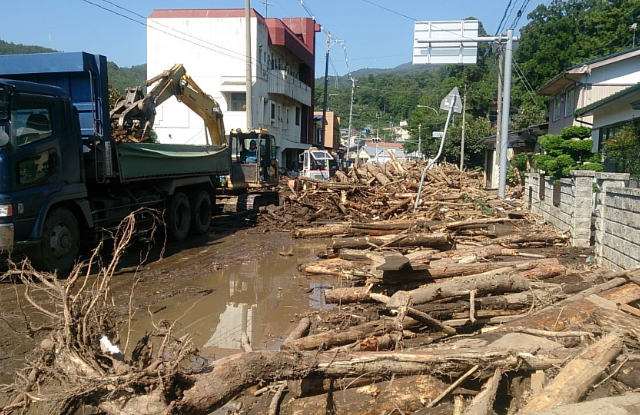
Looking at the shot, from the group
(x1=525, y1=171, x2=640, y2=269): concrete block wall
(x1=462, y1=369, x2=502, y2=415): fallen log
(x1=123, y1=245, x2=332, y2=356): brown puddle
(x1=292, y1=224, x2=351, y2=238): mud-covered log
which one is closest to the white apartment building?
(x1=292, y1=224, x2=351, y2=238): mud-covered log

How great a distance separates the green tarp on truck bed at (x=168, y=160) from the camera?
36.1ft

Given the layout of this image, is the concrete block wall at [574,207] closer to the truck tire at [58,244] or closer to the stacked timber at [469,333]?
the stacked timber at [469,333]

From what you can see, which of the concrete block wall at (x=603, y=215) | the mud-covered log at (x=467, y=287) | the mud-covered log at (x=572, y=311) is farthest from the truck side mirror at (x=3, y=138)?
the concrete block wall at (x=603, y=215)

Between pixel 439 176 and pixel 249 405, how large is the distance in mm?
20677

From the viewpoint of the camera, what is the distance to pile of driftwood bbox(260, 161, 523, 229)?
16.1m

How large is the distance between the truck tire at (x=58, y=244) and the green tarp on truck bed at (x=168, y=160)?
1643mm

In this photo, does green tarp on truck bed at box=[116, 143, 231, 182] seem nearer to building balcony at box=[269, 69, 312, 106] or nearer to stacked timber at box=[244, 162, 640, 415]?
stacked timber at box=[244, 162, 640, 415]

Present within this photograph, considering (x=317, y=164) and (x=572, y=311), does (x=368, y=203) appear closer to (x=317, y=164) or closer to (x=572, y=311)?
(x=572, y=311)

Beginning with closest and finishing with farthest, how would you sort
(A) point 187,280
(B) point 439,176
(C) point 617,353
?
(C) point 617,353 < (A) point 187,280 < (B) point 439,176

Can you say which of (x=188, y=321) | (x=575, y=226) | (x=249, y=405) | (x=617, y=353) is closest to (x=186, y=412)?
(x=249, y=405)

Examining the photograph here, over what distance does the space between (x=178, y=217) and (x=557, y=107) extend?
883 inches

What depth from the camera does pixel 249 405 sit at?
4641 millimetres

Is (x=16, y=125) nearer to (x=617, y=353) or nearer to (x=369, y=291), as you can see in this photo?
(x=369, y=291)

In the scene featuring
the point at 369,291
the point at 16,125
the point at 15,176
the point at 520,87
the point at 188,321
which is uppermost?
the point at 520,87
